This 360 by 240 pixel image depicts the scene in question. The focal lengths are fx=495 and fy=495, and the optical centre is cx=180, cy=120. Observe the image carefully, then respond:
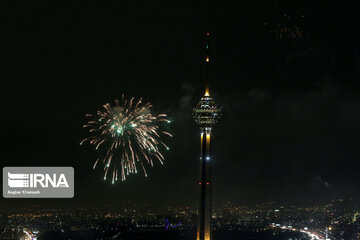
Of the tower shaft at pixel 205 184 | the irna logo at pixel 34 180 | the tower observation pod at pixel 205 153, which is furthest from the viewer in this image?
the tower shaft at pixel 205 184

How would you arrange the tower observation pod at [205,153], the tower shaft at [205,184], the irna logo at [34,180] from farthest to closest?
1. the tower shaft at [205,184]
2. the tower observation pod at [205,153]
3. the irna logo at [34,180]

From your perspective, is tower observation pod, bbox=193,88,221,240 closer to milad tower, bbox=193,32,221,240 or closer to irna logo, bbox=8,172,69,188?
milad tower, bbox=193,32,221,240

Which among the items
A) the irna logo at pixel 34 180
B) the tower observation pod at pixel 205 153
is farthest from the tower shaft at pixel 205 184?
the irna logo at pixel 34 180

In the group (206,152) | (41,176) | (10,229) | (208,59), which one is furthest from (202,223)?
(10,229)

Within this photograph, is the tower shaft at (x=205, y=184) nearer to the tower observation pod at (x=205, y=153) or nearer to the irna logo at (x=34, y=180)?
the tower observation pod at (x=205, y=153)

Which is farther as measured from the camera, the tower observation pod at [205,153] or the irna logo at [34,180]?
the tower observation pod at [205,153]

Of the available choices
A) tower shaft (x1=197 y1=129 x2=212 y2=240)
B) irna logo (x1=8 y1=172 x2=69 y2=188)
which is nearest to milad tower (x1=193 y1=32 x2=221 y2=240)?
tower shaft (x1=197 y1=129 x2=212 y2=240)

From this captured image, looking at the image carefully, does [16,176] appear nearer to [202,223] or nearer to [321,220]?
[202,223]

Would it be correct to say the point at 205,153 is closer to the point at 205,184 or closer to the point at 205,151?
the point at 205,151

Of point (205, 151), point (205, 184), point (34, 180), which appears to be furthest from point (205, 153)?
point (34, 180)
